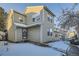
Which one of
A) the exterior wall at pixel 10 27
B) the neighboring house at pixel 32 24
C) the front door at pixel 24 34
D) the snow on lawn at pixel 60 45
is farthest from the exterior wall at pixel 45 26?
the exterior wall at pixel 10 27

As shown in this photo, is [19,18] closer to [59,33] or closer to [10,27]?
[10,27]

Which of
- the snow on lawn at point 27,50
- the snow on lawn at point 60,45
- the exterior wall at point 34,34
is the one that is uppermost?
the exterior wall at point 34,34

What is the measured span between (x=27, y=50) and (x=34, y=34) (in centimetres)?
25

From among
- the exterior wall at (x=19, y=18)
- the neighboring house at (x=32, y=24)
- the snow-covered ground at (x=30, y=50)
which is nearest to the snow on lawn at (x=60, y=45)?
the snow-covered ground at (x=30, y=50)

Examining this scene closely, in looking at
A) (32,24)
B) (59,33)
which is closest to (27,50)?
(32,24)

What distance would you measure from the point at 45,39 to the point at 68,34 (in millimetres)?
337

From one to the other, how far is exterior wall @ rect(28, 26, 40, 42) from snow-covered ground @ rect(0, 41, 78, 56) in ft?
0.34

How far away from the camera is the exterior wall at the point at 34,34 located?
102 inches

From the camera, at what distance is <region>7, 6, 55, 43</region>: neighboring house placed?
2584mm

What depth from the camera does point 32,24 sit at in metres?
2.62

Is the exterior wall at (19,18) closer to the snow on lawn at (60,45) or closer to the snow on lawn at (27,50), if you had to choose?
the snow on lawn at (27,50)

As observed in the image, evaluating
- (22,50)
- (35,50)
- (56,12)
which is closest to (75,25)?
(56,12)

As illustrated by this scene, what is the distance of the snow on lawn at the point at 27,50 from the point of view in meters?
2.54

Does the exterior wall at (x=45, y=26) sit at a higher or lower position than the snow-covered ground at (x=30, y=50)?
higher
